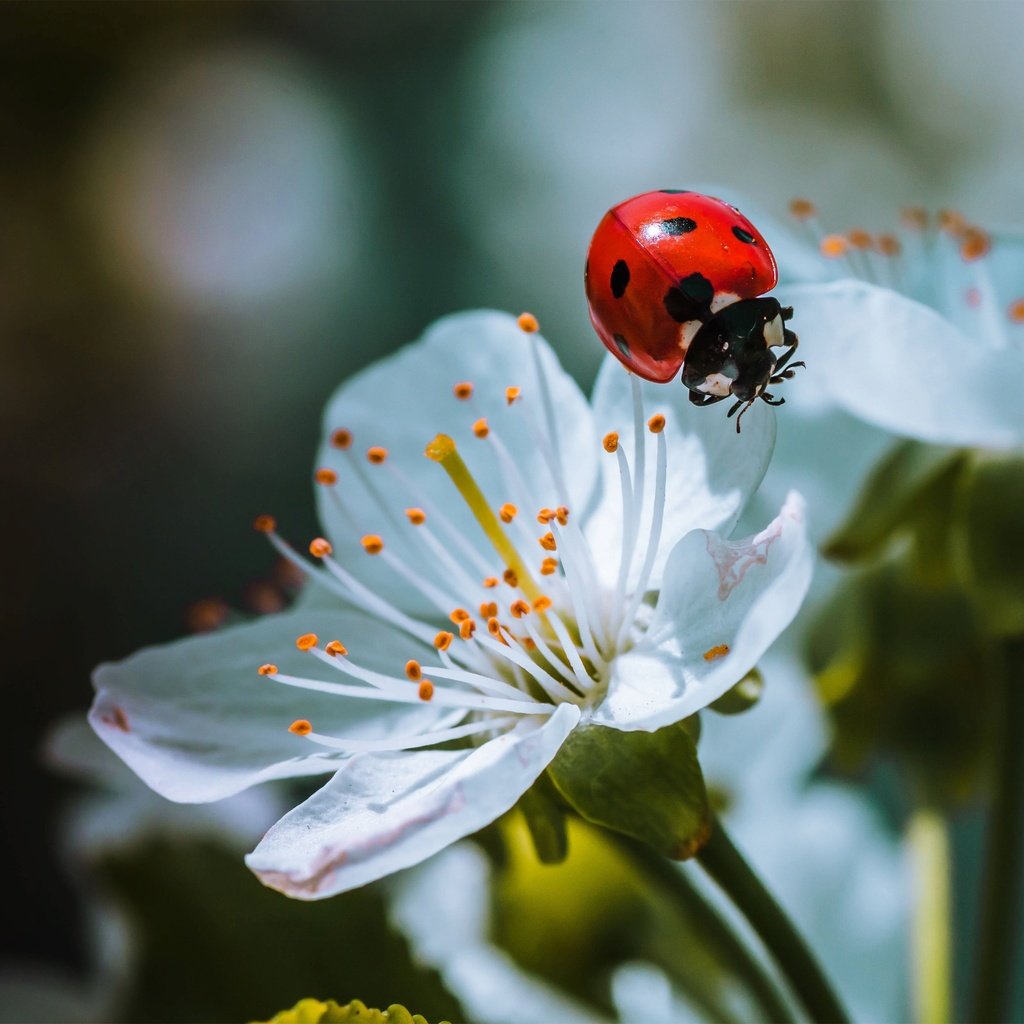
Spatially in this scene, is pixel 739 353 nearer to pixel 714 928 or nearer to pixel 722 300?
pixel 722 300

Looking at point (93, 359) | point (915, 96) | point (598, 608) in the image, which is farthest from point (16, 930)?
point (915, 96)

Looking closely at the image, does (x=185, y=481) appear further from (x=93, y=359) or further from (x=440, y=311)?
(x=440, y=311)

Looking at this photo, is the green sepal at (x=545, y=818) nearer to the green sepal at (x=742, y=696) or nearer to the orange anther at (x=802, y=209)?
the green sepal at (x=742, y=696)

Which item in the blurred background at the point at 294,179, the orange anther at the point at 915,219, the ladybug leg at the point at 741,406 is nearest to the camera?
the ladybug leg at the point at 741,406

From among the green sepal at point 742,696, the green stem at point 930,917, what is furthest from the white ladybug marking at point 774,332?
the green stem at point 930,917

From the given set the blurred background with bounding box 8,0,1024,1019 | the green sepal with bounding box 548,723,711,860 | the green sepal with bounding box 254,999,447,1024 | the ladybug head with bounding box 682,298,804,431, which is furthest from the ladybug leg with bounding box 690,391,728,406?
the blurred background with bounding box 8,0,1024,1019

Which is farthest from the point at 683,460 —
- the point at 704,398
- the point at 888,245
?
the point at 888,245

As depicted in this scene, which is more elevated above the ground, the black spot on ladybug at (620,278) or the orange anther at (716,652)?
the black spot on ladybug at (620,278)
